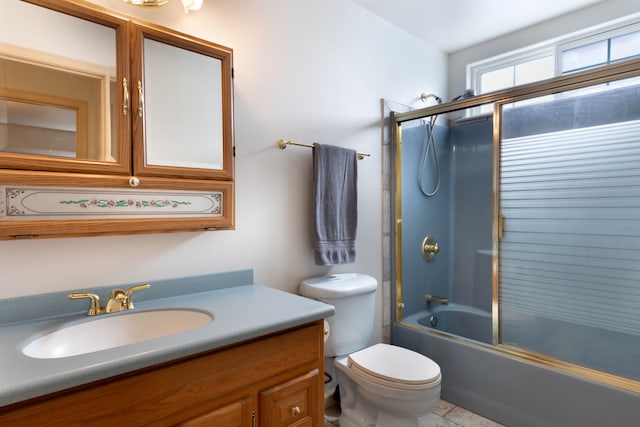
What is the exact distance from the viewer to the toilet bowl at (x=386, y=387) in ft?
4.85

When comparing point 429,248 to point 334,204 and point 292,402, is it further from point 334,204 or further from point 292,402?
point 292,402

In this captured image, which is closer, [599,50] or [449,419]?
[449,419]

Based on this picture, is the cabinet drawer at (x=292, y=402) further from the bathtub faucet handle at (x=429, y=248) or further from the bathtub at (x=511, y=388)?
the bathtub faucet handle at (x=429, y=248)

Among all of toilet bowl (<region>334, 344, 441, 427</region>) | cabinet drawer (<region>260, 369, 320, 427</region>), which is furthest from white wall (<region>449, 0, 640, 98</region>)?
cabinet drawer (<region>260, 369, 320, 427</region>)

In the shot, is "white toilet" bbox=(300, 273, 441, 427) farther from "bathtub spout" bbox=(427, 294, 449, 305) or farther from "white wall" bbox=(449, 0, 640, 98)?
"white wall" bbox=(449, 0, 640, 98)

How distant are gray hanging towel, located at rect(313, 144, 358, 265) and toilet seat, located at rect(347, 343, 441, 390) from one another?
496 millimetres

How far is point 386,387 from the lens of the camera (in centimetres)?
150

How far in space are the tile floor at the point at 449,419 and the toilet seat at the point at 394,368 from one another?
0.47m

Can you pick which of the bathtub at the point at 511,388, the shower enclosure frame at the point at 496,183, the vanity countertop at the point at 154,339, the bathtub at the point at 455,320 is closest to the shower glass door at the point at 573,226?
the shower enclosure frame at the point at 496,183

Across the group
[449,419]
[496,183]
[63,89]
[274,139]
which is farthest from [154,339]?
[496,183]

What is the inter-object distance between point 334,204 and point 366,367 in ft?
2.70

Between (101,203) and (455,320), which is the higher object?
(101,203)

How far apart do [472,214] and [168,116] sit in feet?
7.49

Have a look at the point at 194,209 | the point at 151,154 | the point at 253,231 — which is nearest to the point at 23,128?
the point at 151,154
